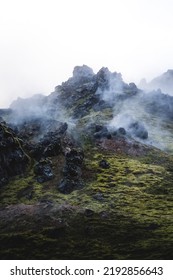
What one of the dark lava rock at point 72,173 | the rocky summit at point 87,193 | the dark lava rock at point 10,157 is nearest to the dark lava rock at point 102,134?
the rocky summit at point 87,193

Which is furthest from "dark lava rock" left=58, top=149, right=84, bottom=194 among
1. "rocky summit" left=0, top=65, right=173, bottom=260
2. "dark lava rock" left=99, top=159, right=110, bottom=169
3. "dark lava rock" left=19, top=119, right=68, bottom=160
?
"dark lava rock" left=19, top=119, right=68, bottom=160

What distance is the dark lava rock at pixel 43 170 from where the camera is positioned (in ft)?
365

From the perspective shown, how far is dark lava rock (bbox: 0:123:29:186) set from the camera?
116 metres

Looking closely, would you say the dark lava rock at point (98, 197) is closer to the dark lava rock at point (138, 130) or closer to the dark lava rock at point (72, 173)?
the dark lava rock at point (72, 173)

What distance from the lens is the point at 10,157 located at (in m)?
119

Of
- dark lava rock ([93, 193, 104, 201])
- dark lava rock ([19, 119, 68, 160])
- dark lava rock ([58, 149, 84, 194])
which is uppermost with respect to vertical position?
dark lava rock ([19, 119, 68, 160])

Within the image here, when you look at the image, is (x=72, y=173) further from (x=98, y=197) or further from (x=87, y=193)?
(x=98, y=197)

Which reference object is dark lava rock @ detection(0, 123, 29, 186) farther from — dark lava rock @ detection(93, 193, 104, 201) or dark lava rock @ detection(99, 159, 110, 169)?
→ dark lava rock @ detection(93, 193, 104, 201)

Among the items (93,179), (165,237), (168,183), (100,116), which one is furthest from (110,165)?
(100,116)

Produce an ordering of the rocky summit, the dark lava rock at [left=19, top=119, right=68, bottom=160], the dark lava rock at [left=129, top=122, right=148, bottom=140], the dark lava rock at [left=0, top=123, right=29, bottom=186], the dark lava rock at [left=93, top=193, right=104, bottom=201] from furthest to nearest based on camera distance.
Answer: the dark lava rock at [left=129, top=122, right=148, bottom=140]
the dark lava rock at [left=19, top=119, right=68, bottom=160]
the dark lava rock at [left=0, top=123, right=29, bottom=186]
the dark lava rock at [left=93, top=193, right=104, bottom=201]
the rocky summit

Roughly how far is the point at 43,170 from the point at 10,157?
12859mm

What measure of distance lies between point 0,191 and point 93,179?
27.6 metres

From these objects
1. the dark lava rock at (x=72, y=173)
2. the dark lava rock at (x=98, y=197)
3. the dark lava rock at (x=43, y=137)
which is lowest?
the dark lava rock at (x=98, y=197)

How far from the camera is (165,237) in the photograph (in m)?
73.2
